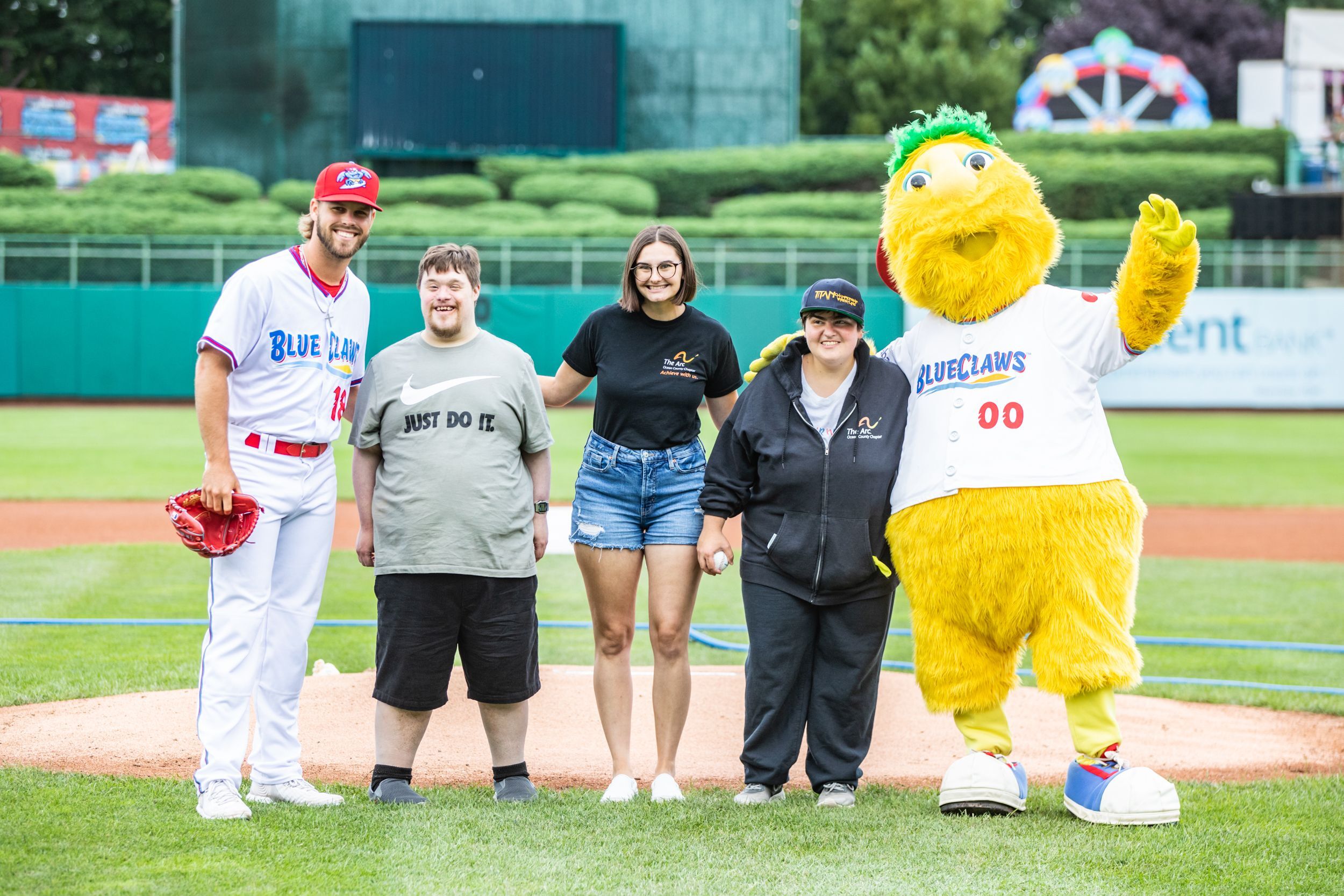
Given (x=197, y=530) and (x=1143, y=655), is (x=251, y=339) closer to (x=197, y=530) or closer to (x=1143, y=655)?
(x=197, y=530)

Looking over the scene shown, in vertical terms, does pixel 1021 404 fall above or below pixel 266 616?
above

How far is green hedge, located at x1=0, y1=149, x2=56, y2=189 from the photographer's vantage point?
34.1m

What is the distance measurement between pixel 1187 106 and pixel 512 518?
132ft

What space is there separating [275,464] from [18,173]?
110 feet

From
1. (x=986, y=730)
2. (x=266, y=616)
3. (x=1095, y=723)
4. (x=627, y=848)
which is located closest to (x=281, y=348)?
(x=266, y=616)

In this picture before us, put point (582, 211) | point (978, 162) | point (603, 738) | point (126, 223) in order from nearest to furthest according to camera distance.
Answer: point (978, 162), point (603, 738), point (126, 223), point (582, 211)

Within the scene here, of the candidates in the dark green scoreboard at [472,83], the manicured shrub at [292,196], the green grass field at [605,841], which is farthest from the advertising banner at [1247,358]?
the green grass field at [605,841]

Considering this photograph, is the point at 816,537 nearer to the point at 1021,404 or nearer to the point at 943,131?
the point at 1021,404

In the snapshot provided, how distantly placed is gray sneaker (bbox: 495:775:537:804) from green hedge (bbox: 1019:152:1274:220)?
31.4m

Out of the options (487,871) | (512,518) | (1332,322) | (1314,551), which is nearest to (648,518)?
(512,518)

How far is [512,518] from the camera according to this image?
15.5ft

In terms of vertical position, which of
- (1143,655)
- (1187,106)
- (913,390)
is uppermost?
(1187,106)

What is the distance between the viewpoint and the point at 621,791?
4863 millimetres

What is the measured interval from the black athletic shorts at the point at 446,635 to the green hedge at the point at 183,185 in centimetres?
3142
